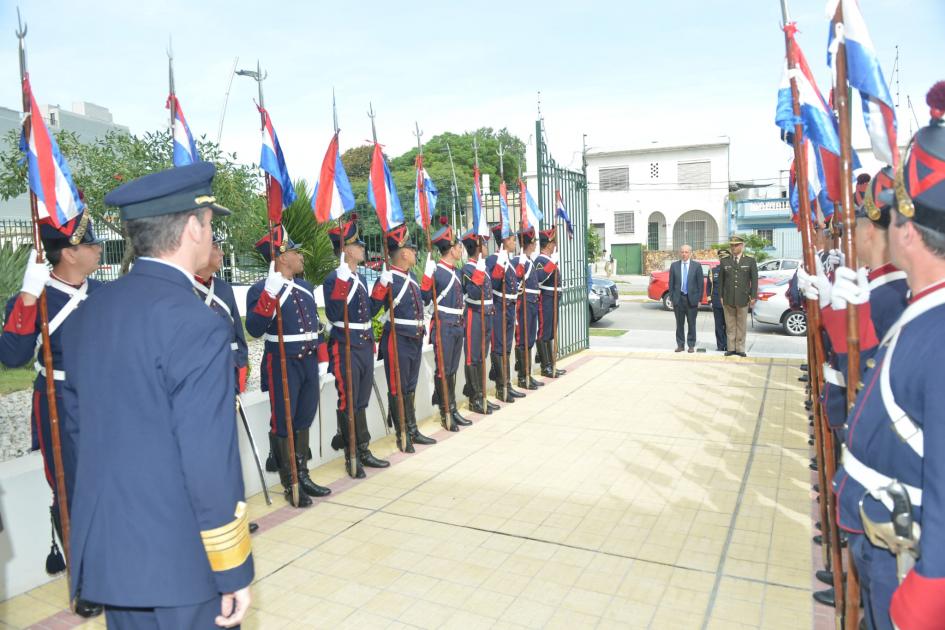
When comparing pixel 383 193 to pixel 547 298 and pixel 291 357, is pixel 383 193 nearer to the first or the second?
pixel 291 357

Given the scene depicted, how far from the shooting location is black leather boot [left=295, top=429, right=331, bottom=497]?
5.11 meters

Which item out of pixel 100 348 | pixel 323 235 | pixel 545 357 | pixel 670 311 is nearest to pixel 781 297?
pixel 670 311

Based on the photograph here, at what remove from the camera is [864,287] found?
2445mm

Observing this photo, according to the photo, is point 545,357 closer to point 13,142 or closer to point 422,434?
point 422,434

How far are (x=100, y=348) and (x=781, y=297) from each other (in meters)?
14.3

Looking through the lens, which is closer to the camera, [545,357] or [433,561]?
[433,561]

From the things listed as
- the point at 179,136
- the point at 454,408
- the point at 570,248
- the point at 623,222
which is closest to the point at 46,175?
the point at 179,136

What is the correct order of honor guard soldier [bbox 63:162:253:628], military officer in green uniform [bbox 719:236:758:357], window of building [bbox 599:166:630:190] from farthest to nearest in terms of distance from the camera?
window of building [bbox 599:166:630:190] → military officer in green uniform [bbox 719:236:758:357] → honor guard soldier [bbox 63:162:253:628]

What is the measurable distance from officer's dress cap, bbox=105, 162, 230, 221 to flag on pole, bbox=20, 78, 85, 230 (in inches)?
75.5

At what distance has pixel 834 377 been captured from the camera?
10.8ft

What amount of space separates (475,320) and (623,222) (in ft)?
109

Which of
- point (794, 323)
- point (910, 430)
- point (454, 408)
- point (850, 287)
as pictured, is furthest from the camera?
point (794, 323)

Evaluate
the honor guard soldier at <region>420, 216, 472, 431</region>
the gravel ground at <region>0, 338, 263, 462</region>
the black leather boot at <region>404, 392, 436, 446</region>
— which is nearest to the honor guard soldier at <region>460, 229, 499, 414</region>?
the honor guard soldier at <region>420, 216, 472, 431</region>

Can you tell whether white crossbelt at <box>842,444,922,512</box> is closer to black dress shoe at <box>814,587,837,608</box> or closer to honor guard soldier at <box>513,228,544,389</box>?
black dress shoe at <box>814,587,837,608</box>
